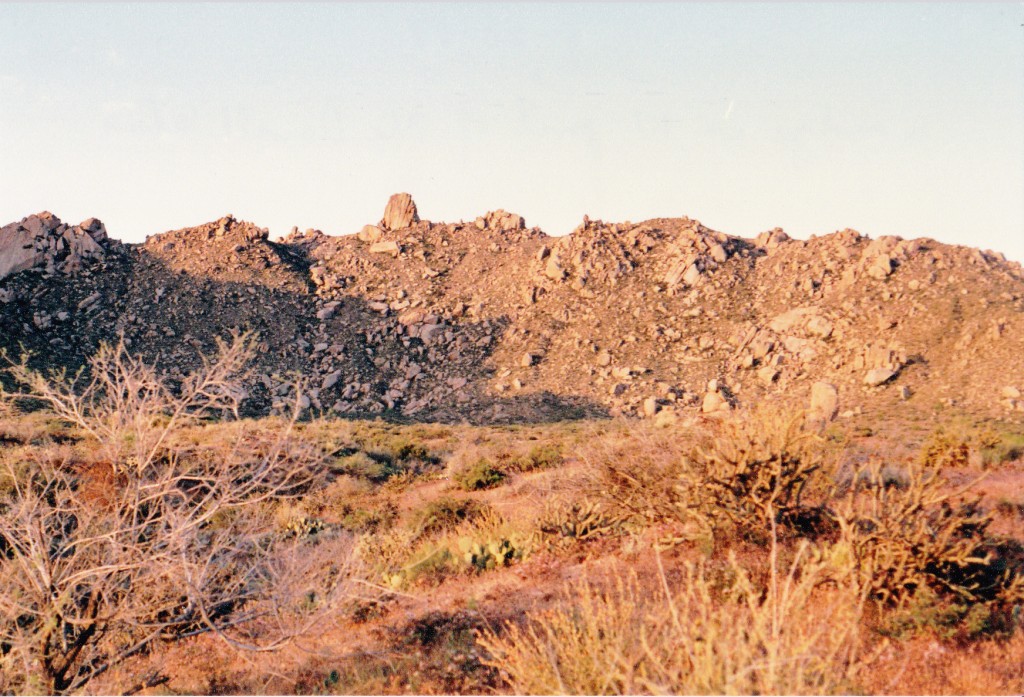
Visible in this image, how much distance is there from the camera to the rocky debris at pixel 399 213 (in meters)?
51.7

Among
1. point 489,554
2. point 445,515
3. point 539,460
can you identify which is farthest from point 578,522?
point 539,460

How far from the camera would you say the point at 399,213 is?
51906 millimetres

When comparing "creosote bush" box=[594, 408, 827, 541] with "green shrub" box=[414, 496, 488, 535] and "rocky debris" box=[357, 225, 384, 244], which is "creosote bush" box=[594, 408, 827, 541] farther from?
"rocky debris" box=[357, 225, 384, 244]

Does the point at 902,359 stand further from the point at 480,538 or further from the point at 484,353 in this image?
the point at 480,538

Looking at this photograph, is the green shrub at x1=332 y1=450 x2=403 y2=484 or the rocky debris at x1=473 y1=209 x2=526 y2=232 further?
the rocky debris at x1=473 y1=209 x2=526 y2=232

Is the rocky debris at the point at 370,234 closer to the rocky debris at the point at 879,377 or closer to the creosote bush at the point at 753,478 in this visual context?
the rocky debris at the point at 879,377

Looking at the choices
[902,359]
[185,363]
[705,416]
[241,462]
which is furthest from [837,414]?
[185,363]

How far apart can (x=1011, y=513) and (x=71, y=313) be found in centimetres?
4387

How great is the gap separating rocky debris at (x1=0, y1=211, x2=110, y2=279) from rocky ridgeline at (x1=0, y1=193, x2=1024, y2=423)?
110mm

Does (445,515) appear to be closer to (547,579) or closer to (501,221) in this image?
(547,579)

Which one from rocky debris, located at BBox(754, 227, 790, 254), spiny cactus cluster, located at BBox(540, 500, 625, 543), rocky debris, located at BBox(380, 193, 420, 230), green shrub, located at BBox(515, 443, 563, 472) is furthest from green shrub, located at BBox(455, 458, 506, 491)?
rocky debris, located at BBox(380, 193, 420, 230)

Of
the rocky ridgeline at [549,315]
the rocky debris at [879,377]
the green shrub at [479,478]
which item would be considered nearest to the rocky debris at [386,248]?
the rocky ridgeline at [549,315]

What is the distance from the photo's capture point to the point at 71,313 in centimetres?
3875

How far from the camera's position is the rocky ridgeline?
30531 mm
